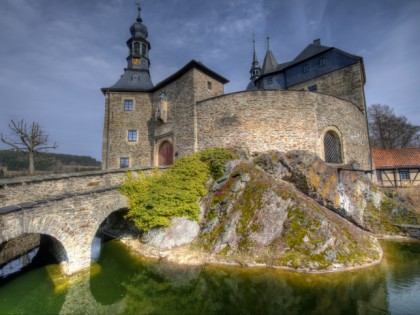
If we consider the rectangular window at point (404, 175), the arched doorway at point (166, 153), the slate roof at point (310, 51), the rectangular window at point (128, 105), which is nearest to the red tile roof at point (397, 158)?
the rectangular window at point (404, 175)

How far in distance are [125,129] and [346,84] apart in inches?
744

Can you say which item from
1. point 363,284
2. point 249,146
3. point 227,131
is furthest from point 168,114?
point 363,284

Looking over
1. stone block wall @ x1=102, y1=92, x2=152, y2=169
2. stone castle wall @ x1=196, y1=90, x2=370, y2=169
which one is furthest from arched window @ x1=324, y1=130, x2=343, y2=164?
stone block wall @ x1=102, y1=92, x2=152, y2=169

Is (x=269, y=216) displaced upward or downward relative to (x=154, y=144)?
downward

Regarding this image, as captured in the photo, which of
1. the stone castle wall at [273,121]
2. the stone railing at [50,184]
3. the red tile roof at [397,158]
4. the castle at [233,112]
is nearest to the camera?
the stone railing at [50,184]

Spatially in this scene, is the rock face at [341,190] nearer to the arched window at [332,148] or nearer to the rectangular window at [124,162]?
the arched window at [332,148]

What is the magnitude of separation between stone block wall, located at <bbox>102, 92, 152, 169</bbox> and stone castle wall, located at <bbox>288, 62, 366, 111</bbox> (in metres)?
15.5

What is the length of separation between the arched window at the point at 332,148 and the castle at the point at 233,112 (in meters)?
0.06

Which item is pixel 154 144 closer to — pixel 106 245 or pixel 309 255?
pixel 106 245

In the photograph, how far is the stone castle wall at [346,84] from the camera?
1677cm

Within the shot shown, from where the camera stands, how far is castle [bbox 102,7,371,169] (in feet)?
44.9

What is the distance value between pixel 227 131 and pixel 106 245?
9.56 metres

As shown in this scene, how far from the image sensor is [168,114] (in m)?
17.1

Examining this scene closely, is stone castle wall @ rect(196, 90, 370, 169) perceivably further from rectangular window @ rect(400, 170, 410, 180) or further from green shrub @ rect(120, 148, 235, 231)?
rectangular window @ rect(400, 170, 410, 180)
